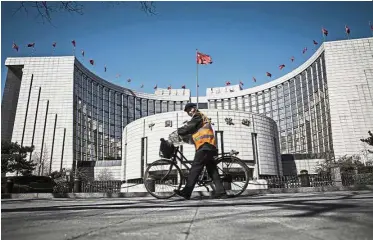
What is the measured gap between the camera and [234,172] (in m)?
5.67

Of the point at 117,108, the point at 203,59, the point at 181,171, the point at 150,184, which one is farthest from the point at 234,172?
the point at 117,108

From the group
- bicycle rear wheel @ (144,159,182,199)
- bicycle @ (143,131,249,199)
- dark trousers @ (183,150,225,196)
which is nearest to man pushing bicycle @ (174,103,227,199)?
dark trousers @ (183,150,225,196)

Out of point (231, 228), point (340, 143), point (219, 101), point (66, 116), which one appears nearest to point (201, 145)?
point (231, 228)

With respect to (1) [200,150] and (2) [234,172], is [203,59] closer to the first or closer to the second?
(2) [234,172]

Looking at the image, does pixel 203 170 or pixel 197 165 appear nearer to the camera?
pixel 197 165

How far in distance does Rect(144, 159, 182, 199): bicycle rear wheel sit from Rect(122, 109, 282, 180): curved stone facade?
37.0m

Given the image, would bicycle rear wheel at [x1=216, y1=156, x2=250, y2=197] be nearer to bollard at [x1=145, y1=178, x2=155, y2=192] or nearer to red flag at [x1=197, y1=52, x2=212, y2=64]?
bollard at [x1=145, y1=178, x2=155, y2=192]

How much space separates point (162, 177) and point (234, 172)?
5.40ft

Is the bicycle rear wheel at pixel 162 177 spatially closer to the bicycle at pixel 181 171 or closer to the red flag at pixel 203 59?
the bicycle at pixel 181 171

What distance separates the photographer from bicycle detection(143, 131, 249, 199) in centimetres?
566

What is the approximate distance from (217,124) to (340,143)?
28.3 metres

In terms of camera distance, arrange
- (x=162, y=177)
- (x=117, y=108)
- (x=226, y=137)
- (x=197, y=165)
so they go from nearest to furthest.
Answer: (x=197, y=165), (x=162, y=177), (x=226, y=137), (x=117, y=108)

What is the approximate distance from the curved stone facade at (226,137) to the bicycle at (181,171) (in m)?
37.2

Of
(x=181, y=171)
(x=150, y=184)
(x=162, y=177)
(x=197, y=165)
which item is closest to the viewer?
(x=197, y=165)
